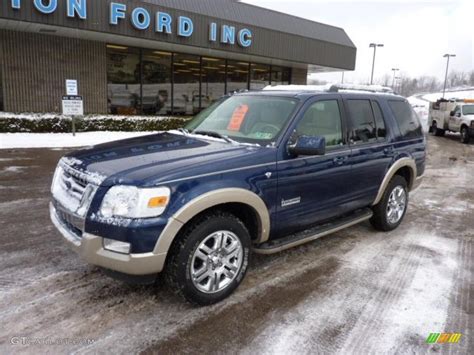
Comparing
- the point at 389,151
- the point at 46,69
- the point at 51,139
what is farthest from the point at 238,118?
the point at 46,69

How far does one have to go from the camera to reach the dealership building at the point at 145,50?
45.3 feet

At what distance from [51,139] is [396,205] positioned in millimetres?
11096

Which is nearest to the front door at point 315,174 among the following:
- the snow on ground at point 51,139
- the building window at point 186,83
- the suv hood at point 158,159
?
the suv hood at point 158,159

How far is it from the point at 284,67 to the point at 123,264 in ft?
72.8

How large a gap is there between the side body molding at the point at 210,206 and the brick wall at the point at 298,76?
21493mm

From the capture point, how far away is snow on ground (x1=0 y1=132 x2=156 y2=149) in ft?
38.8

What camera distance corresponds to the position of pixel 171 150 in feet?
11.6

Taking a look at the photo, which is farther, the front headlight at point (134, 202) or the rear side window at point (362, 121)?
the rear side window at point (362, 121)

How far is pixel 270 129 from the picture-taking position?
388 centimetres

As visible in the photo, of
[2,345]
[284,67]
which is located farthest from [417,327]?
[284,67]

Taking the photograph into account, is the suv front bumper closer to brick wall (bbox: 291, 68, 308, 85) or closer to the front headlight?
the front headlight

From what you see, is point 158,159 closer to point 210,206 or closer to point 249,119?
point 210,206

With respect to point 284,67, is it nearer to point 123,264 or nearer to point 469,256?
point 469,256

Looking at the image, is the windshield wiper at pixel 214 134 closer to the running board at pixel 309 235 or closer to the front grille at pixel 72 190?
Result: the running board at pixel 309 235
